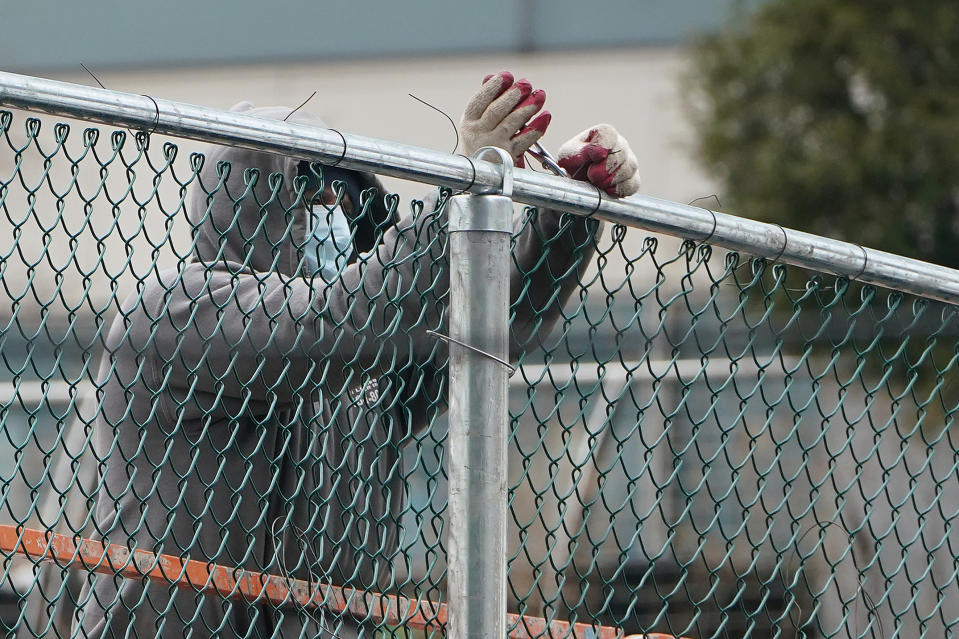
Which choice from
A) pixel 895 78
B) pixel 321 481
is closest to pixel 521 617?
pixel 321 481

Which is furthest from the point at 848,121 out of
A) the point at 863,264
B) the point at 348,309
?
the point at 348,309

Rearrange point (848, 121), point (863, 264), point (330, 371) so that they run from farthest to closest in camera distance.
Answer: point (848, 121)
point (863, 264)
point (330, 371)

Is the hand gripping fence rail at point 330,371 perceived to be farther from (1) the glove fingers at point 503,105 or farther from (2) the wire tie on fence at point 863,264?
(1) the glove fingers at point 503,105

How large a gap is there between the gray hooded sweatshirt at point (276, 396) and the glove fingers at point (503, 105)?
0.54 feet

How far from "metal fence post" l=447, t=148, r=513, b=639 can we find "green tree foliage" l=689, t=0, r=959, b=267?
7509mm

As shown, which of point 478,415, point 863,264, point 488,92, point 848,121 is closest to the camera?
point 478,415

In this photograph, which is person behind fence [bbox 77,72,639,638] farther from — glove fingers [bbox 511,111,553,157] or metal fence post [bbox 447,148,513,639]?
metal fence post [bbox 447,148,513,639]

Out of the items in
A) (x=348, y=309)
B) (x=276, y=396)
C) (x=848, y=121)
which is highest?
(x=848, y=121)

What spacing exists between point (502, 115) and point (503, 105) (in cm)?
2

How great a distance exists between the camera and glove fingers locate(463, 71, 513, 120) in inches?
85.0

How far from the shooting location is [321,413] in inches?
87.9

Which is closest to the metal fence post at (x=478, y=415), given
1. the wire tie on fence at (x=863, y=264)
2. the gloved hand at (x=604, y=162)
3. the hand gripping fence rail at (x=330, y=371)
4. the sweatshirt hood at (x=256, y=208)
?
the hand gripping fence rail at (x=330, y=371)

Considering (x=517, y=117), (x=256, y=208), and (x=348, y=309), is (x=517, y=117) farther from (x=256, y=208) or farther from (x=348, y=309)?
(x=256, y=208)

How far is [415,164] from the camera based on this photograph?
1999mm
